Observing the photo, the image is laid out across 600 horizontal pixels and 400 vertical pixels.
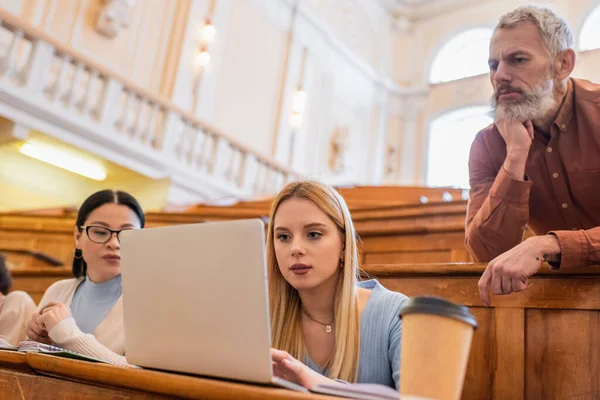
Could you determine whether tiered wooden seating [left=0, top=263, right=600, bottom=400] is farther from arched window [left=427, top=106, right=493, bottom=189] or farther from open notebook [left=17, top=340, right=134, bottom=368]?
arched window [left=427, top=106, right=493, bottom=189]

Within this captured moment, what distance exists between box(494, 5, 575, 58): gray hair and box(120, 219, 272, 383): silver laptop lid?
80 centimetres

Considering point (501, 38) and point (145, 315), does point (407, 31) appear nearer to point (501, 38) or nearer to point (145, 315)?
point (501, 38)

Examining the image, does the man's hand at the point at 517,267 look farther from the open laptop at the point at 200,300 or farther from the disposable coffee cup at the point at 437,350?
the open laptop at the point at 200,300

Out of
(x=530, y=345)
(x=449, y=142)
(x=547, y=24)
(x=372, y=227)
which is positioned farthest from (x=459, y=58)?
(x=530, y=345)

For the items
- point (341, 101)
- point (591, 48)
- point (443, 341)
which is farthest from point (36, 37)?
point (341, 101)

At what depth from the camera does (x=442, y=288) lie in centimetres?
112

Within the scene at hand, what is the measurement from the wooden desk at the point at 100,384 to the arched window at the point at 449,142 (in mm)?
5966

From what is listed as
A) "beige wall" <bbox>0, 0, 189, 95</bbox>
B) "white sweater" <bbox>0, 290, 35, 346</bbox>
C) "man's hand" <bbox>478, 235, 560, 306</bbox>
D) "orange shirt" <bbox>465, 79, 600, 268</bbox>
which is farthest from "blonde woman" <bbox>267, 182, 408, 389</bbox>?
"beige wall" <bbox>0, 0, 189, 95</bbox>

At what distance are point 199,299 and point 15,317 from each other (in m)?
0.95

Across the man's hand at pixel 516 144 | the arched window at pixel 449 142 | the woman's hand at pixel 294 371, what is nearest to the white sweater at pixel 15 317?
the woman's hand at pixel 294 371

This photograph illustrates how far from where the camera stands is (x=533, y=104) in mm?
1114

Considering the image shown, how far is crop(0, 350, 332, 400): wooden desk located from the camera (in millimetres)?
548

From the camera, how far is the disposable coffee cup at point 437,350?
0.59 metres

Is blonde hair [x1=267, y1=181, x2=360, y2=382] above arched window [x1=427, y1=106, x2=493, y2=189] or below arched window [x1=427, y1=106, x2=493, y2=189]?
below
